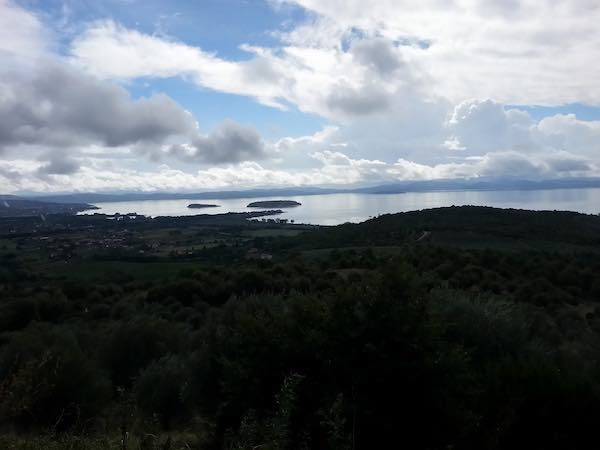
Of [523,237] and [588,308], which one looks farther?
[523,237]

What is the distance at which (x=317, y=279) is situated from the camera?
29328mm

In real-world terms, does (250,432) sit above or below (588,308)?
above

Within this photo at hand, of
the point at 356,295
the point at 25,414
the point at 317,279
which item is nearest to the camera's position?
the point at 356,295

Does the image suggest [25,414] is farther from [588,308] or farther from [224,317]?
[588,308]

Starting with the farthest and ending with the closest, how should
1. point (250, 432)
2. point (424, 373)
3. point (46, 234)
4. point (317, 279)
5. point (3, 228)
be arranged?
point (3, 228) < point (46, 234) < point (317, 279) < point (424, 373) < point (250, 432)

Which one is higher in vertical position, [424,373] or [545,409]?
[424,373]

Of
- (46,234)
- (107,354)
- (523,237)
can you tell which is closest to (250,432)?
(107,354)

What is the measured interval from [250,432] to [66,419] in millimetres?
5726

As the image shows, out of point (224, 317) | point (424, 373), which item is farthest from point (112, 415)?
point (424, 373)

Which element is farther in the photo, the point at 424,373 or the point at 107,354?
the point at 107,354

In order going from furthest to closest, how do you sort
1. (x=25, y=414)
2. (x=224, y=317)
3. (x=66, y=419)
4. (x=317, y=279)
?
(x=317, y=279) < (x=224, y=317) < (x=66, y=419) < (x=25, y=414)

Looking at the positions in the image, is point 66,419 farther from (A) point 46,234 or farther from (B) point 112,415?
(A) point 46,234

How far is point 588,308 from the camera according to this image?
79.3 feet

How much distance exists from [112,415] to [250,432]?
5.34 m
